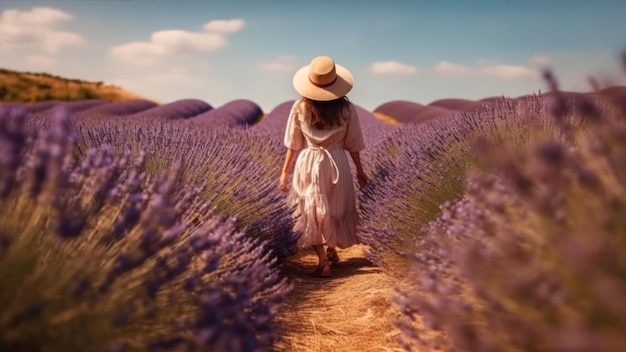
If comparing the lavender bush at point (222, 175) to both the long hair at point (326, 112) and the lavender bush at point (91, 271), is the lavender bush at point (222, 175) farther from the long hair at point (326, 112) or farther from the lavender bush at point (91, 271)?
the lavender bush at point (91, 271)

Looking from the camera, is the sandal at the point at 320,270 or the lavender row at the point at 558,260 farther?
the sandal at the point at 320,270

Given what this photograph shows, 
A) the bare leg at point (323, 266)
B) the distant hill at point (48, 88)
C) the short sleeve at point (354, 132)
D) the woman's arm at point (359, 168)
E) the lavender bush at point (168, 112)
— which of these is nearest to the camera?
the bare leg at point (323, 266)

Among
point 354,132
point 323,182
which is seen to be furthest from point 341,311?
point 354,132

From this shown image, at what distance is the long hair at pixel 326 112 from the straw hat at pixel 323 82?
0.10m

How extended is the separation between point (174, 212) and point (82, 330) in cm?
50

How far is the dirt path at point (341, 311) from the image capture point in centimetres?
283

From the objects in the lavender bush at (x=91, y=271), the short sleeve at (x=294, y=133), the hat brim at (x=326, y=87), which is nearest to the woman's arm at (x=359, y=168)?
the short sleeve at (x=294, y=133)

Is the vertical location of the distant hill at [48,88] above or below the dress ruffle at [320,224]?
above

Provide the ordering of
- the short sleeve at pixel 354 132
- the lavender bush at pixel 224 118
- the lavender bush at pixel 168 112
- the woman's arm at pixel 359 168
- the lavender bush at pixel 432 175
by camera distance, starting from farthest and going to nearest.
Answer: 1. the lavender bush at pixel 168 112
2. the lavender bush at pixel 224 118
3. the woman's arm at pixel 359 168
4. the short sleeve at pixel 354 132
5. the lavender bush at pixel 432 175

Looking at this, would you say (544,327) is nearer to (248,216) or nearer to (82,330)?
(82,330)

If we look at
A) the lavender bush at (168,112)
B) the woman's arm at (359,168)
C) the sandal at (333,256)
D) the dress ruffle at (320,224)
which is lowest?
the sandal at (333,256)

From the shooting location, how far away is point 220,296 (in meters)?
1.93

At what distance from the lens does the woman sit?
4.26 metres

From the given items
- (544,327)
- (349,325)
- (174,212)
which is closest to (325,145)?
(349,325)
